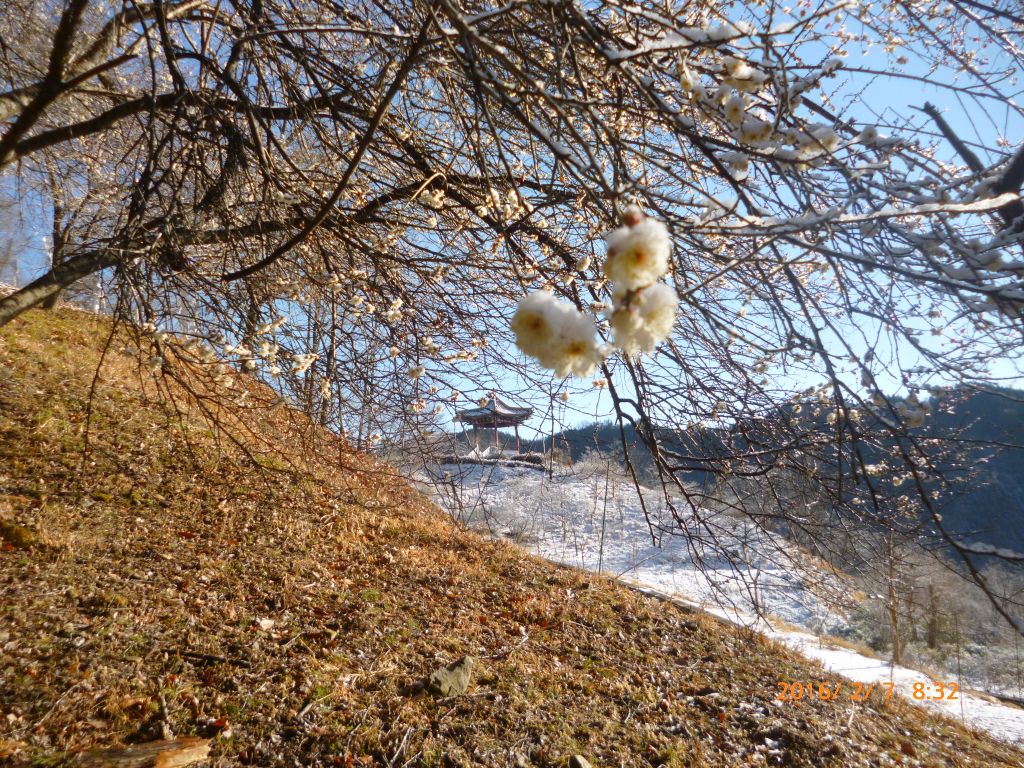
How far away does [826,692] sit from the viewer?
5.23 m

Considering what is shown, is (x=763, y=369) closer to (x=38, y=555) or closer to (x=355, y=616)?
(x=355, y=616)

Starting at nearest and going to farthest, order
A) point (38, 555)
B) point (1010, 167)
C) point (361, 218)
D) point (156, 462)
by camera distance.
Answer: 1. point (1010, 167)
2. point (361, 218)
3. point (38, 555)
4. point (156, 462)

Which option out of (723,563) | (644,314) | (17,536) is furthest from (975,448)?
(723,563)

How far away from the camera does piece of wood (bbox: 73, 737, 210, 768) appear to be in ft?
7.36

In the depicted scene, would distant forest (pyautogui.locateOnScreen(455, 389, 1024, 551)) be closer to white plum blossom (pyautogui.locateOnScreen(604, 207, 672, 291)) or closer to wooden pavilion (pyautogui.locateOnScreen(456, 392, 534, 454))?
wooden pavilion (pyautogui.locateOnScreen(456, 392, 534, 454))

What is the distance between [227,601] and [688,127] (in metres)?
4.21

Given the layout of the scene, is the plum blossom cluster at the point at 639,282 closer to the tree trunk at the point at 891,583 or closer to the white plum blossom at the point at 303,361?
the tree trunk at the point at 891,583

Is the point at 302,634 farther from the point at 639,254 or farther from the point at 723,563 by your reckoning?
the point at 723,563

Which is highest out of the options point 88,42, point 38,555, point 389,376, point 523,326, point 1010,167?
point 88,42

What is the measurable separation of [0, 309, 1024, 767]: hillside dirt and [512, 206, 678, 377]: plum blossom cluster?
235 cm

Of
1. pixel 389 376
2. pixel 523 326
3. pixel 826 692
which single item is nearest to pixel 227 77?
pixel 389 376

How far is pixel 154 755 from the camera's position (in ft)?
7.63

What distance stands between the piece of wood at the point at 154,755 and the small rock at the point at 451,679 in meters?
1.41

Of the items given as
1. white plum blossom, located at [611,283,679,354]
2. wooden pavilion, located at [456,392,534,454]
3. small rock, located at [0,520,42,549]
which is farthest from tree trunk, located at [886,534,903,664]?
small rock, located at [0,520,42,549]
